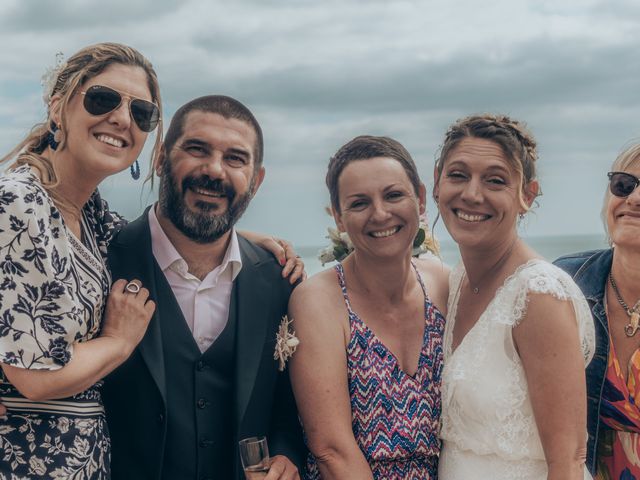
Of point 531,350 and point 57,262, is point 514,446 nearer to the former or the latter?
point 531,350

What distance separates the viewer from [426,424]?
3.96m

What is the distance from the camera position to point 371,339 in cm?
405

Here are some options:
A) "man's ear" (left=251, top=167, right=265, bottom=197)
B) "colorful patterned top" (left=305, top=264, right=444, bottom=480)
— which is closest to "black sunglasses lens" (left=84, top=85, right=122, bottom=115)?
"man's ear" (left=251, top=167, right=265, bottom=197)

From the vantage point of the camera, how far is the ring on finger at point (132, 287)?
378 centimetres

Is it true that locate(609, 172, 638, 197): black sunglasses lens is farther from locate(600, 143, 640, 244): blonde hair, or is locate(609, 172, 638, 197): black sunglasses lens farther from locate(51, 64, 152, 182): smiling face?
locate(51, 64, 152, 182): smiling face

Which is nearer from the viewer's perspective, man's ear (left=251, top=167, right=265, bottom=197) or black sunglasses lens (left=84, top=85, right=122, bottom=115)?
black sunglasses lens (left=84, top=85, right=122, bottom=115)

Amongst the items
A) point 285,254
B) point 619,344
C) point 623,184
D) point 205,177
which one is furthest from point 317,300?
point 623,184

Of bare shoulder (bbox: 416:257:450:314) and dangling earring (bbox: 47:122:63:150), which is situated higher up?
dangling earring (bbox: 47:122:63:150)

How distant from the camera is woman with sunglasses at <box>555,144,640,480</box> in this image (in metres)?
4.16

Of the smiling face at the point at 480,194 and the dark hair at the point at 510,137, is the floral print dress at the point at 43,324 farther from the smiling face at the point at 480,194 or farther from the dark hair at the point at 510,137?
the dark hair at the point at 510,137

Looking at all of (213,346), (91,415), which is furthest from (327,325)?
(91,415)

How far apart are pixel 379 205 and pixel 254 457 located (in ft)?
4.60

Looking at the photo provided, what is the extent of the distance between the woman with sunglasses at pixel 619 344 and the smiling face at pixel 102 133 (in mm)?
2605

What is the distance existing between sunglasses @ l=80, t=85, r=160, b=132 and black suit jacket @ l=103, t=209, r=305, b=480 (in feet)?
2.07
